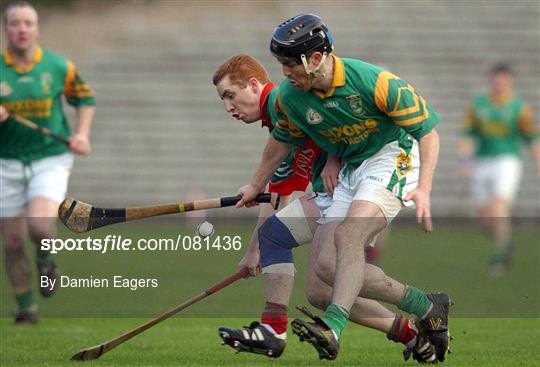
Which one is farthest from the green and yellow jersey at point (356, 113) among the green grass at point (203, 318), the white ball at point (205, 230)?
the green grass at point (203, 318)

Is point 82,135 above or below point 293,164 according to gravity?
below

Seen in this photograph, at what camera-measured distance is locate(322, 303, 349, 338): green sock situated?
569 centimetres

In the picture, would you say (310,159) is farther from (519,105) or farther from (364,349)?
(519,105)

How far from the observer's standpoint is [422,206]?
18.6 ft

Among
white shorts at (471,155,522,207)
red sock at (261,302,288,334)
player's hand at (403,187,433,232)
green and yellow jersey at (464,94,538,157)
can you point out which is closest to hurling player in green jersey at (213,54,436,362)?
red sock at (261,302,288,334)

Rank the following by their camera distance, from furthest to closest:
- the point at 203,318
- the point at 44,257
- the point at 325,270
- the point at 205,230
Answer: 1. the point at 203,318
2. the point at 44,257
3. the point at 205,230
4. the point at 325,270

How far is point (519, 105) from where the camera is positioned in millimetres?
14523

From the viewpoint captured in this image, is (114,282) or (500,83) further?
(500,83)

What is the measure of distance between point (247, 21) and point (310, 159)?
1696 cm

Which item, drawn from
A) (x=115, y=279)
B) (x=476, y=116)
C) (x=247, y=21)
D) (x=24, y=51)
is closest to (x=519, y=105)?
(x=476, y=116)

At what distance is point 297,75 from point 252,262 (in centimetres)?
132

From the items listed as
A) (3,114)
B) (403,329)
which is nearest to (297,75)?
(403,329)

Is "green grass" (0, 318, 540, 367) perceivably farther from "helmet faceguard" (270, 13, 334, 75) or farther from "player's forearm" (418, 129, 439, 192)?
"helmet faceguard" (270, 13, 334, 75)

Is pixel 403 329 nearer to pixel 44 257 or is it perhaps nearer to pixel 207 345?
pixel 207 345
